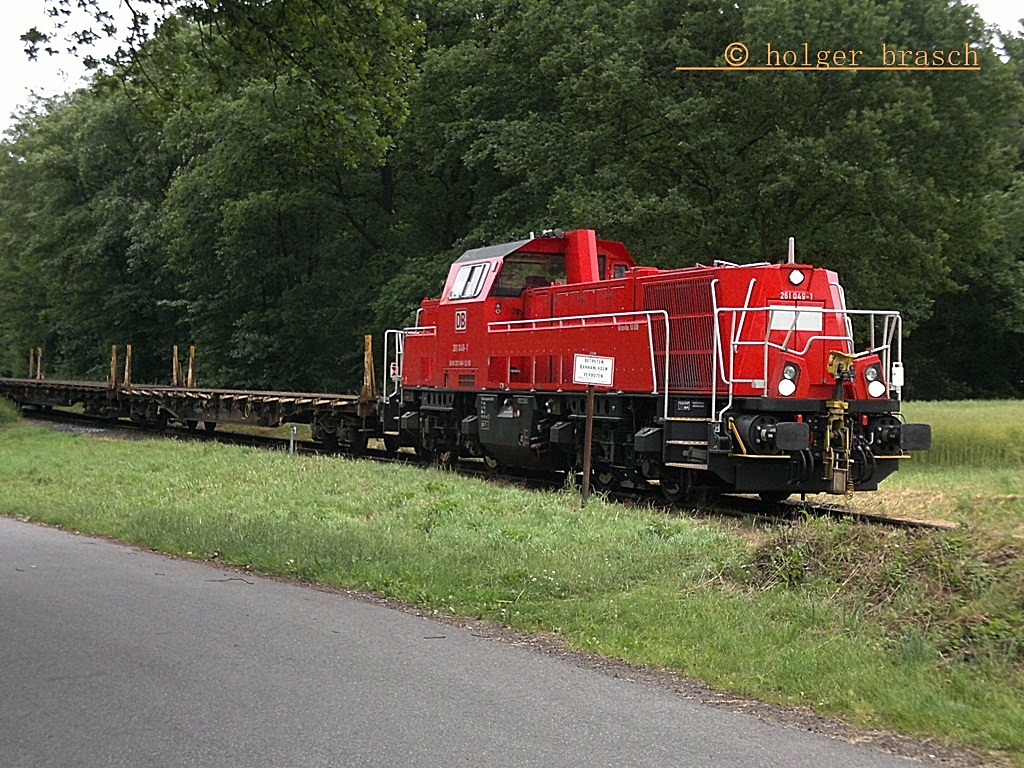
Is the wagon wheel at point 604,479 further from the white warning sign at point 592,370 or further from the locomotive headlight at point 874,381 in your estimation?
the locomotive headlight at point 874,381

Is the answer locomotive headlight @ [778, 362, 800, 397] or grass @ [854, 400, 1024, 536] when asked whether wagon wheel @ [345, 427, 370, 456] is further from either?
locomotive headlight @ [778, 362, 800, 397]

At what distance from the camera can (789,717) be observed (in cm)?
592

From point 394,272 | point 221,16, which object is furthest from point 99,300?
point 221,16

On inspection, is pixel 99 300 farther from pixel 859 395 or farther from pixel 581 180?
pixel 859 395

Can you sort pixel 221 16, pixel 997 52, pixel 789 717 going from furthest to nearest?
pixel 997 52
pixel 221 16
pixel 789 717

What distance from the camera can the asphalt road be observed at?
17.1ft

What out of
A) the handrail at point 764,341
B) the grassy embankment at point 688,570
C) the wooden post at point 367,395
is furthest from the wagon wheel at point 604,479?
the wooden post at point 367,395

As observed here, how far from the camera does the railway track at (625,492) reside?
43.2 ft

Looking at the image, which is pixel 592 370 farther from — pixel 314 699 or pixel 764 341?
pixel 314 699

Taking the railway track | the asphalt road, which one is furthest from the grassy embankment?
the railway track

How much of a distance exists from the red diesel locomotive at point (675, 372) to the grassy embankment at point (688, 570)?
112cm

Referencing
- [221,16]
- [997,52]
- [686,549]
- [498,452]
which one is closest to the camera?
[686,549]

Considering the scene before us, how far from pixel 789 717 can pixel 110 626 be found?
15.5 feet

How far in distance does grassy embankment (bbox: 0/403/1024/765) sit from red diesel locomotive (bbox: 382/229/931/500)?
3.68ft
